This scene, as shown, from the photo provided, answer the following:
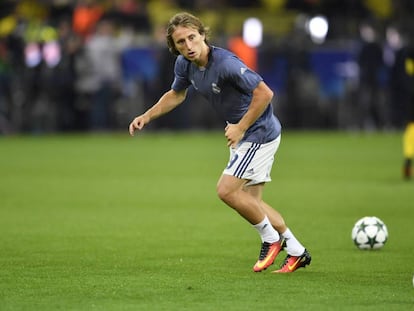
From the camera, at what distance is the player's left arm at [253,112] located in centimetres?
897

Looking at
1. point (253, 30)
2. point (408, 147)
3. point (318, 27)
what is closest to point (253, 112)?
point (408, 147)

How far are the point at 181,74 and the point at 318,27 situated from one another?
22001mm

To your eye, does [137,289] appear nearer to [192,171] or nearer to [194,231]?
[194,231]

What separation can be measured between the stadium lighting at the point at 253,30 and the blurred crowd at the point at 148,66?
40 cm

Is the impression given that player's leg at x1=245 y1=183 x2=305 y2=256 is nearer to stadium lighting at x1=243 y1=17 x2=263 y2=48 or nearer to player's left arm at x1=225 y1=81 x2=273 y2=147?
player's left arm at x1=225 y1=81 x2=273 y2=147

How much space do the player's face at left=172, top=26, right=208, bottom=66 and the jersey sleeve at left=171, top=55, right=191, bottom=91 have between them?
1.16 feet

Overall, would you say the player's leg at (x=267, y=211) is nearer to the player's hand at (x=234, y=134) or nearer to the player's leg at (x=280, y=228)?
the player's leg at (x=280, y=228)

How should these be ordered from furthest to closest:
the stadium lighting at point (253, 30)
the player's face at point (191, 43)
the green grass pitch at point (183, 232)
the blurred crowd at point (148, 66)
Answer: the stadium lighting at point (253, 30) < the blurred crowd at point (148, 66) < the player's face at point (191, 43) < the green grass pitch at point (183, 232)

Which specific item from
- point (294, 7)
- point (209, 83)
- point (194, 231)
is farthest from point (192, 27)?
point (294, 7)

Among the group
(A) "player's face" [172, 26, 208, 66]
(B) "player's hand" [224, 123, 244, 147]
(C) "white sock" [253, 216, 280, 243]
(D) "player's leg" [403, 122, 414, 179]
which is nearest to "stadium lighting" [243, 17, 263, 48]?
(D) "player's leg" [403, 122, 414, 179]

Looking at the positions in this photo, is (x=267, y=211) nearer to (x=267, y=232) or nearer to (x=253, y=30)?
(x=267, y=232)

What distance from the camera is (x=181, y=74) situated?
31.7 feet

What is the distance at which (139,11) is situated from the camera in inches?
1222

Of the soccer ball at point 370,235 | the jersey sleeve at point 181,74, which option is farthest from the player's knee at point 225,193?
the soccer ball at point 370,235
